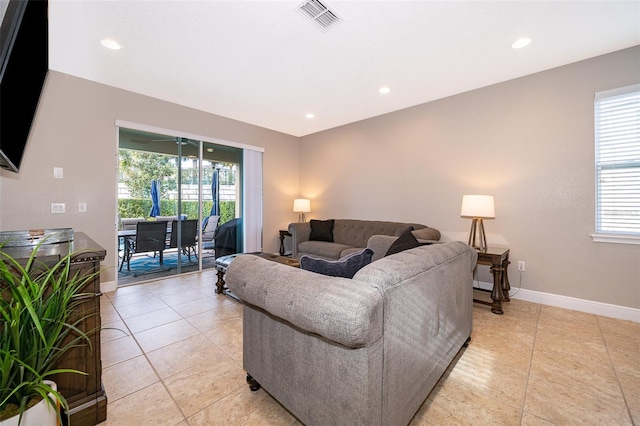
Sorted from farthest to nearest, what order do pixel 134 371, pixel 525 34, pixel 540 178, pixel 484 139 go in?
pixel 484 139, pixel 540 178, pixel 525 34, pixel 134 371

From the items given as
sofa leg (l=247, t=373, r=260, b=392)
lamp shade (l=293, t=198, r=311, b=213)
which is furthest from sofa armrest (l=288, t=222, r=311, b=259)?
sofa leg (l=247, t=373, r=260, b=392)

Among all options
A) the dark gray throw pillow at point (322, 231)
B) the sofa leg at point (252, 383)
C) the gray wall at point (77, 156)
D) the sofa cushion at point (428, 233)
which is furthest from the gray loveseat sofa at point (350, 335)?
the dark gray throw pillow at point (322, 231)

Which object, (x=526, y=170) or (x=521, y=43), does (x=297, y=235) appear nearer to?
(x=526, y=170)

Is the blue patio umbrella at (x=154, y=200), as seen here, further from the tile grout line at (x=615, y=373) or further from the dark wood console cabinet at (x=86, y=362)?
the tile grout line at (x=615, y=373)

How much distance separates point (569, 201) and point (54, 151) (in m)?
5.95

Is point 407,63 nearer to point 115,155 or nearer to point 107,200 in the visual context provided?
point 115,155

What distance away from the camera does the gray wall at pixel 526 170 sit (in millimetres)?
2738

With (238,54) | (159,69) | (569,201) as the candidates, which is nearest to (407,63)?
(238,54)

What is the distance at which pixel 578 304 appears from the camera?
284 cm

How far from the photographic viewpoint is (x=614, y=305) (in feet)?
8.75

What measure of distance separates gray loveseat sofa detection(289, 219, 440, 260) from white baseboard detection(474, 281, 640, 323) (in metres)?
1.17

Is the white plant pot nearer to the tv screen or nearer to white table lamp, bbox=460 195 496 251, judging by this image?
the tv screen

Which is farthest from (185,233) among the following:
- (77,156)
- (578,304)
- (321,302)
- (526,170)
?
(578,304)

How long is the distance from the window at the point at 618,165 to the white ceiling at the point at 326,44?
0.53 meters
